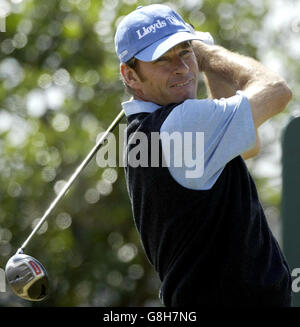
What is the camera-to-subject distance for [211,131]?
2869 millimetres

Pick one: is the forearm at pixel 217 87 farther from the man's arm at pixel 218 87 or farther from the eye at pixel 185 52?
the eye at pixel 185 52

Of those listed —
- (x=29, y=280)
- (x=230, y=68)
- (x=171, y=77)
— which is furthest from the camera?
(x=29, y=280)

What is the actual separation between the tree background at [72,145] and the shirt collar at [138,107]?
615 centimetres

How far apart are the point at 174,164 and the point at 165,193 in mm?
107

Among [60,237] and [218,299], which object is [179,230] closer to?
[218,299]

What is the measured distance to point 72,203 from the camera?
9664mm

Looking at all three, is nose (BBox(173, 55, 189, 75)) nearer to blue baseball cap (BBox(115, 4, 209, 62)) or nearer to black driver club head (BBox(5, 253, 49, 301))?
blue baseball cap (BBox(115, 4, 209, 62))

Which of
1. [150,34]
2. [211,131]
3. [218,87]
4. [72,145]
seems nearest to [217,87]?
[218,87]

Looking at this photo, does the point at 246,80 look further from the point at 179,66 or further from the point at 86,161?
the point at 86,161

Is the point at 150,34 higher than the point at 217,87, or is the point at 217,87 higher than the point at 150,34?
the point at 150,34

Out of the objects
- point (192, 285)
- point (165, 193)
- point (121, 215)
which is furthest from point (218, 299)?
point (121, 215)

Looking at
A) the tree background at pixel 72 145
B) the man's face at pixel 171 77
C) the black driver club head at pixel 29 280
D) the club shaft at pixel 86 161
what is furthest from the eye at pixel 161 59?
the tree background at pixel 72 145

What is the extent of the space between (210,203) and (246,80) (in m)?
0.54

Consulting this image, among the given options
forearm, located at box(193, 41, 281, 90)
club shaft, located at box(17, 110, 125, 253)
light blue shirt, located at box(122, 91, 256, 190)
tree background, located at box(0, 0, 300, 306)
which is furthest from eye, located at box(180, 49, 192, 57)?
tree background, located at box(0, 0, 300, 306)
